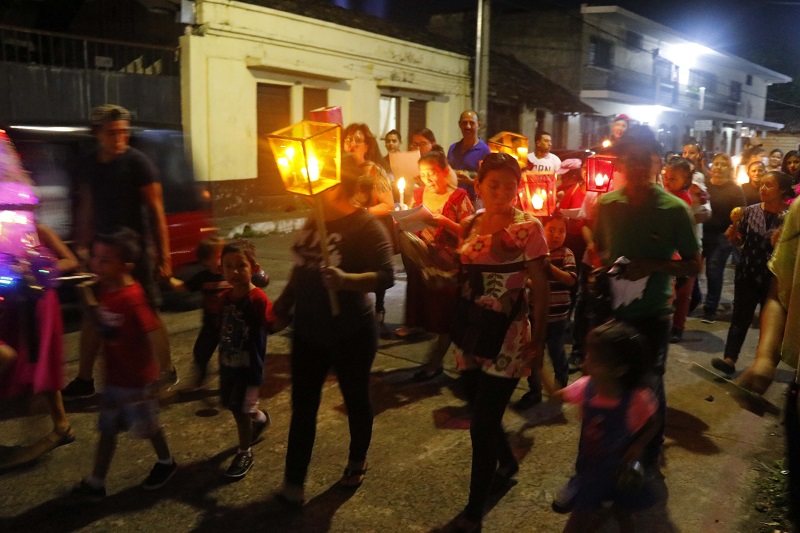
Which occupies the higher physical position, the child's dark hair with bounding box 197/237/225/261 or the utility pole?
the utility pole

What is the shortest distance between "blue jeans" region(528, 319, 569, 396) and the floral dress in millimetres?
1632

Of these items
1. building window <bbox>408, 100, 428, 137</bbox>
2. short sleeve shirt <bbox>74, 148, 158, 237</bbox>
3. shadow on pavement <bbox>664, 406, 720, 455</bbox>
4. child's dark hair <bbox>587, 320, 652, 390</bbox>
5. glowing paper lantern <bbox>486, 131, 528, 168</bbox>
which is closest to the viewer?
child's dark hair <bbox>587, 320, 652, 390</bbox>

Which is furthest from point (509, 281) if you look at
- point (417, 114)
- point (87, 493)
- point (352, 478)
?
point (417, 114)

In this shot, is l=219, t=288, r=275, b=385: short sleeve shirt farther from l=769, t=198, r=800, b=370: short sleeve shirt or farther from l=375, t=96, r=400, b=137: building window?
Answer: l=375, t=96, r=400, b=137: building window

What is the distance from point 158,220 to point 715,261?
565 centimetres

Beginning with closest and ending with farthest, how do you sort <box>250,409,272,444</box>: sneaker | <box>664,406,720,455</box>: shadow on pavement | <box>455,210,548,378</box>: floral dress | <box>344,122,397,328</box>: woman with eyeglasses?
<box>455,210,548,378</box>: floral dress, <box>250,409,272,444</box>: sneaker, <box>664,406,720,455</box>: shadow on pavement, <box>344,122,397,328</box>: woman with eyeglasses

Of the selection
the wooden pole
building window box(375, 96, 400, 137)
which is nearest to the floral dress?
the wooden pole

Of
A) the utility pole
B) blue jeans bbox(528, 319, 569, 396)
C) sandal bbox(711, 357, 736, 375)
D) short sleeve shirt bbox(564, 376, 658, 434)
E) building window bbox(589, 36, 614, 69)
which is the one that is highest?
building window bbox(589, 36, 614, 69)

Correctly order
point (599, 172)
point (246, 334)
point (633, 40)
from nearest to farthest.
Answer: point (246, 334), point (599, 172), point (633, 40)

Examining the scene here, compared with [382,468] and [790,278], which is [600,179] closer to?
[382,468]

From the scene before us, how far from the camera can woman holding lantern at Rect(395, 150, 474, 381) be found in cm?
529

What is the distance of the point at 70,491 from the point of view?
379cm

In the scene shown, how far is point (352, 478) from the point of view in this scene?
3893mm

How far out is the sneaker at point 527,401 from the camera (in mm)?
5094
